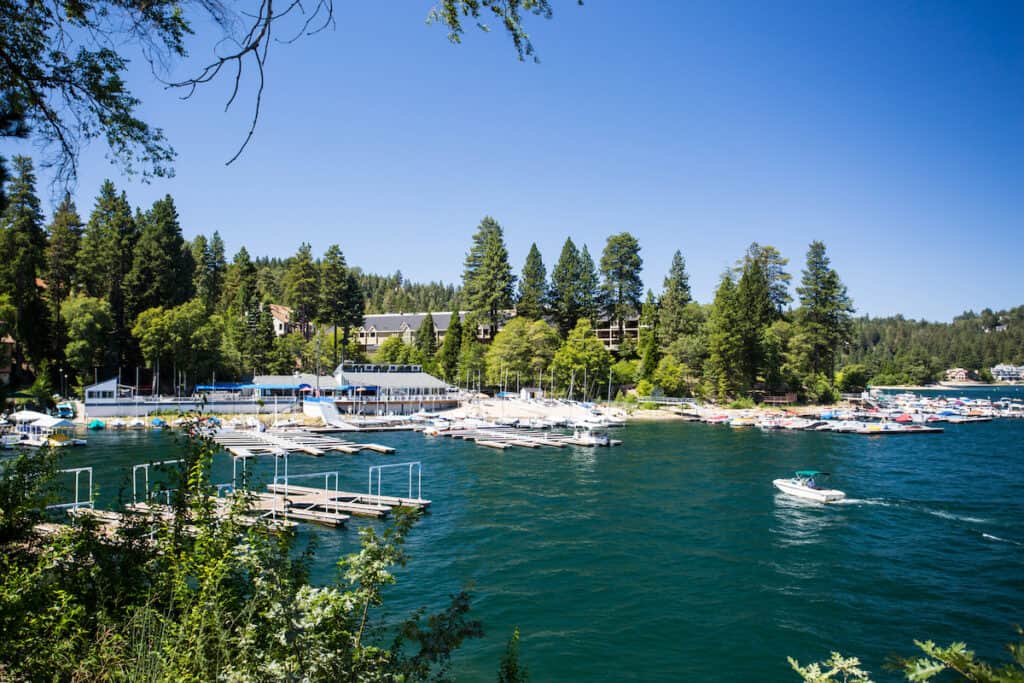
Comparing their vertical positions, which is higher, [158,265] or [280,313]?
[158,265]

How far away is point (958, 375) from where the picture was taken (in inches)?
5920

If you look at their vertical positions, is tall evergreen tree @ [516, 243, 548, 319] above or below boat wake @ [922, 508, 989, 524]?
above

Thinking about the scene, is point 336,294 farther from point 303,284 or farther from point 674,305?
point 674,305

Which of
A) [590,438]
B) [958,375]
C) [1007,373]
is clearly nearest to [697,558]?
[590,438]

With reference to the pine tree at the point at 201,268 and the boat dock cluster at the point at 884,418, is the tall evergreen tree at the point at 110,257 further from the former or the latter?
A: the boat dock cluster at the point at 884,418

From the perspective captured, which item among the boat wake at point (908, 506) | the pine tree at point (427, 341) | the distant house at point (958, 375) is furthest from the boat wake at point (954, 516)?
the distant house at point (958, 375)

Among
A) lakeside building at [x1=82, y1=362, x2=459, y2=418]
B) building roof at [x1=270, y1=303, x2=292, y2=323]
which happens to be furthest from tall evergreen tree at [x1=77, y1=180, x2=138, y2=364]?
building roof at [x1=270, y1=303, x2=292, y2=323]

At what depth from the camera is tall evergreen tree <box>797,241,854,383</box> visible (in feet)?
243

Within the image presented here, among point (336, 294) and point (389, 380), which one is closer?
point (389, 380)

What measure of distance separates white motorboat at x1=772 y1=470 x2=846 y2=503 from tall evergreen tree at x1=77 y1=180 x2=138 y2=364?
183 feet

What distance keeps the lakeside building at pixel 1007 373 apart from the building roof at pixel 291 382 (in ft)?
563

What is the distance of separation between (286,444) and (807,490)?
3336cm

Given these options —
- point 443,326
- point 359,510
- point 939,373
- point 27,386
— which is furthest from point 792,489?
point 939,373

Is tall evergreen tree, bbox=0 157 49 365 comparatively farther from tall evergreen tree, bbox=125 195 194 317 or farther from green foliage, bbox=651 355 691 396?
green foliage, bbox=651 355 691 396
